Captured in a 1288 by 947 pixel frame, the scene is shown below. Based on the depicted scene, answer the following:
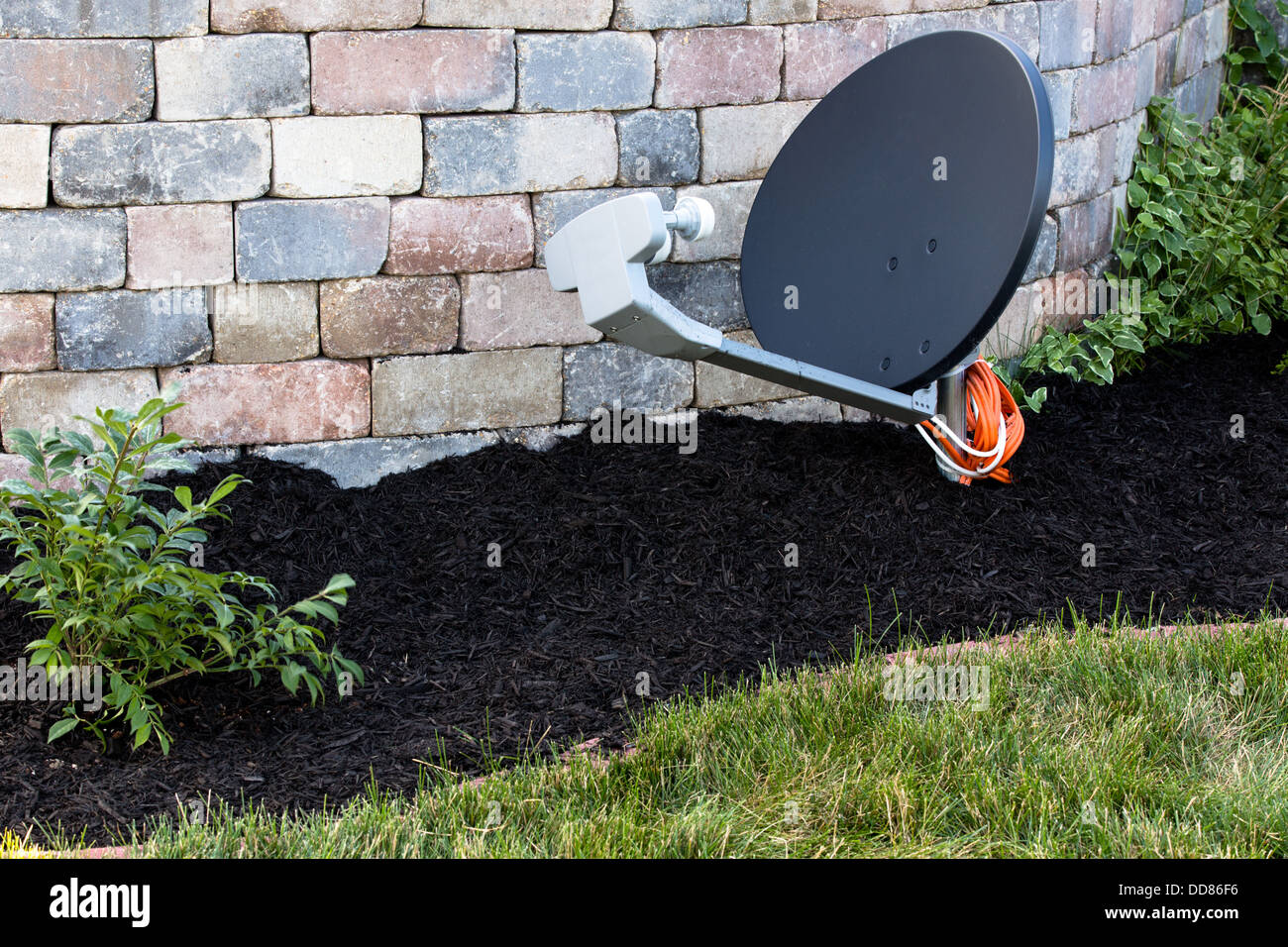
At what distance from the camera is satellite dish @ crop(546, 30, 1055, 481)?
3.34m

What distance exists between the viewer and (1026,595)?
378cm

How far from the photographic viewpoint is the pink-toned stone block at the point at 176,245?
3961 mm

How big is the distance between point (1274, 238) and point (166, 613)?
485 centimetres

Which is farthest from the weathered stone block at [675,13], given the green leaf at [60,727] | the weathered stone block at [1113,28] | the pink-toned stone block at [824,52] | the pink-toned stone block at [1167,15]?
the green leaf at [60,727]

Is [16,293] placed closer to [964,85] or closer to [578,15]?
[578,15]

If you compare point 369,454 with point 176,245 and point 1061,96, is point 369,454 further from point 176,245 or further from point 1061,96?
point 1061,96

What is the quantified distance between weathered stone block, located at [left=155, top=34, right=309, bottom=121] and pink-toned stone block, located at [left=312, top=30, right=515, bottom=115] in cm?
8

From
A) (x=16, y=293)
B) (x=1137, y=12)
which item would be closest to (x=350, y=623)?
(x=16, y=293)

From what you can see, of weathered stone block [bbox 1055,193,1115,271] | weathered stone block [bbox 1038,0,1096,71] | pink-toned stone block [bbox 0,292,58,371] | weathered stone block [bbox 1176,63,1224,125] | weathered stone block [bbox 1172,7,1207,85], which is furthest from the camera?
weathered stone block [bbox 1176,63,1224,125]

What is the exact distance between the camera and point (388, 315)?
166 inches

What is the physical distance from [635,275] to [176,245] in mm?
1627

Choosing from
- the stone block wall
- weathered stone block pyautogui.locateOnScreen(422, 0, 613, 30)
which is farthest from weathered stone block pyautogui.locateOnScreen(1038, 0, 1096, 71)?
weathered stone block pyautogui.locateOnScreen(422, 0, 613, 30)

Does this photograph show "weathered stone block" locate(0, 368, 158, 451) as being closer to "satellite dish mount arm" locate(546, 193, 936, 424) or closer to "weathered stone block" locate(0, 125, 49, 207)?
"weathered stone block" locate(0, 125, 49, 207)

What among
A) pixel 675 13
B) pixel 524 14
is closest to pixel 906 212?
pixel 675 13
